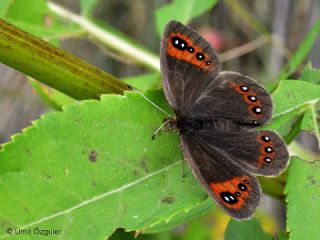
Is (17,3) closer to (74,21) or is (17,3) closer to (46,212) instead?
(74,21)

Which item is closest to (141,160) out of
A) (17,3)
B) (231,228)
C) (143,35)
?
(231,228)

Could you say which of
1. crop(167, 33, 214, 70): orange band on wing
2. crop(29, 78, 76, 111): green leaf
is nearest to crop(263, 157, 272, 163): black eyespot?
crop(167, 33, 214, 70): orange band on wing

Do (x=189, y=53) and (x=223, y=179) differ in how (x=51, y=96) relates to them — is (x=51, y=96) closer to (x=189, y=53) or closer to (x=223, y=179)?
(x=189, y=53)

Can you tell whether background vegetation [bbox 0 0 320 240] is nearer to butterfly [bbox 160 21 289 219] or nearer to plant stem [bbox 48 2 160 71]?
butterfly [bbox 160 21 289 219]

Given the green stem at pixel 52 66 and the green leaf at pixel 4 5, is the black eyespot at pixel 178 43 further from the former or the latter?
the green leaf at pixel 4 5

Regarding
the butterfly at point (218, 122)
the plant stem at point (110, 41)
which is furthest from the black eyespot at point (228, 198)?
the plant stem at point (110, 41)
